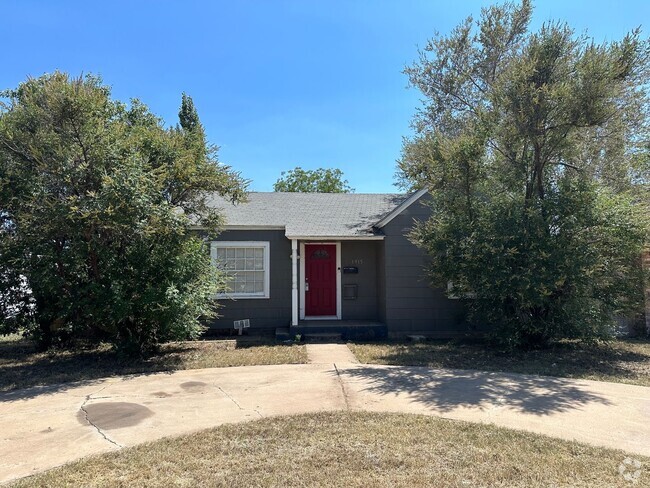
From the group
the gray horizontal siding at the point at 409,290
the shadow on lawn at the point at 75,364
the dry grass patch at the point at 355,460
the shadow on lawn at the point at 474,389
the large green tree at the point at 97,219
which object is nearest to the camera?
the dry grass patch at the point at 355,460

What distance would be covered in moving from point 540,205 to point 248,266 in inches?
278

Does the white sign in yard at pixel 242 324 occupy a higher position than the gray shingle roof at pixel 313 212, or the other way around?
the gray shingle roof at pixel 313 212

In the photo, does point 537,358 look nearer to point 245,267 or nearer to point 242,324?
point 242,324

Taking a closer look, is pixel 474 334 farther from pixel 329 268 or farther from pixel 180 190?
pixel 180 190

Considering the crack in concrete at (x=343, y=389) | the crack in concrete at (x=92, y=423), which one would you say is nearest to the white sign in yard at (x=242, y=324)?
the crack in concrete at (x=343, y=389)

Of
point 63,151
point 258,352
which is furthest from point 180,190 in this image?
point 258,352

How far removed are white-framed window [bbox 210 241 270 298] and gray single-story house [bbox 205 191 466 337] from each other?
1.0 inches

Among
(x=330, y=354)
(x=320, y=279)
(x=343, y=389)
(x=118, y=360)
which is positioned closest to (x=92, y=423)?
(x=343, y=389)

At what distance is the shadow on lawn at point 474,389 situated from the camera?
18.1ft

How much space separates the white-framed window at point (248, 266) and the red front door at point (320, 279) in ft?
3.78

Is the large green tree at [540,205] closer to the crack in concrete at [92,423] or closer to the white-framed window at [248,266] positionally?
the white-framed window at [248,266]

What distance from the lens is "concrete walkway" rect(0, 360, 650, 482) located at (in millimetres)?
4414

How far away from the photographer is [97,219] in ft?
22.5

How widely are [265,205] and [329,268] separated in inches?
112
